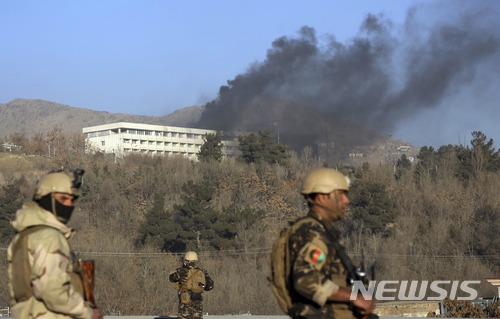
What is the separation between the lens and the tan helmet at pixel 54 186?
12.9 feet

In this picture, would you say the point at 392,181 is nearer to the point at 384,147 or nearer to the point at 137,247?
the point at 137,247

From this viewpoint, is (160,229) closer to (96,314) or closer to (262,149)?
(262,149)

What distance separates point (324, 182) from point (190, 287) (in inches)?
236

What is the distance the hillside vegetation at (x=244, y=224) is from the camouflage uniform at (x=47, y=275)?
125 feet

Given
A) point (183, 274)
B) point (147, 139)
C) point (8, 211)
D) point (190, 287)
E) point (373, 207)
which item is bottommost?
point (373, 207)

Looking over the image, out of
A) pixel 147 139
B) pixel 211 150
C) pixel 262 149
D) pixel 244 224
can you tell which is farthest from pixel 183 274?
pixel 147 139

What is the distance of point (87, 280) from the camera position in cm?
407

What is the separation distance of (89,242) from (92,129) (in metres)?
80.5

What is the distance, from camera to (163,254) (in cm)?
4606

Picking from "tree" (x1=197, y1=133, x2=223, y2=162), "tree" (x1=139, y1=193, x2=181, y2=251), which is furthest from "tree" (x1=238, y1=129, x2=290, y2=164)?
"tree" (x1=139, y1=193, x2=181, y2=251)

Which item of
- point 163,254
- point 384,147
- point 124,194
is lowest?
point 163,254

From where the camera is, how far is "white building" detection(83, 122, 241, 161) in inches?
4727

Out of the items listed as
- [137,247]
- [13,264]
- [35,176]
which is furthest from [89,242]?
[13,264]

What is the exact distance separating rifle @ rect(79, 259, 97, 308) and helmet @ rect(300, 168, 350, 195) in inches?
74.1
